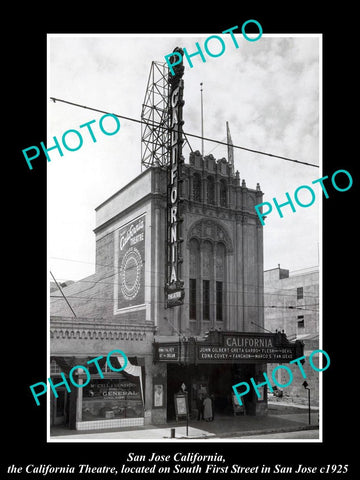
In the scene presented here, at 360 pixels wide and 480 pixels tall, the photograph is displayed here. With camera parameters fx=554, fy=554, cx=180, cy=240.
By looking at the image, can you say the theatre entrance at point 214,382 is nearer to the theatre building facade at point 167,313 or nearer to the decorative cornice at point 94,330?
the theatre building facade at point 167,313

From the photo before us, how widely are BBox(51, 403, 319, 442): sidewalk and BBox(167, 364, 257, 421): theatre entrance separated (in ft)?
5.05

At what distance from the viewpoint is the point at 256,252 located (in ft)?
117

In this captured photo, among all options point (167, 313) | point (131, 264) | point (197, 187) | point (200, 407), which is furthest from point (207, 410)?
point (197, 187)

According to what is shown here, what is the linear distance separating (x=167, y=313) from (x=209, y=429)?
7225 millimetres

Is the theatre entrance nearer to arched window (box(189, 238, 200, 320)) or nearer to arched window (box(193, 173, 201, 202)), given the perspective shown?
arched window (box(189, 238, 200, 320))

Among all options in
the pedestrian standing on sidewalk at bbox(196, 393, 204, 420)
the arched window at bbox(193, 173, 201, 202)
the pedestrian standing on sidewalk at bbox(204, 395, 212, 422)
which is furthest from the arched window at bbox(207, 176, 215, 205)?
the pedestrian standing on sidewalk at bbox(204, 395, 212, 422)

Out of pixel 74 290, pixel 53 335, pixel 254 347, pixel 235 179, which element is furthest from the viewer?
pixel 74 290

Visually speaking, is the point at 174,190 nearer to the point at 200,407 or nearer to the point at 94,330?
the point at 94,330

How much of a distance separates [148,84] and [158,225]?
1003 cm

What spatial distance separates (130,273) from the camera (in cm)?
3409

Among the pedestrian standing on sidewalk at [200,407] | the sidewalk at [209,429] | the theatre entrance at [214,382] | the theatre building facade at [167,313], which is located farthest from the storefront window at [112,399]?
the pedestrian standing on sidewalk at [200,407]
